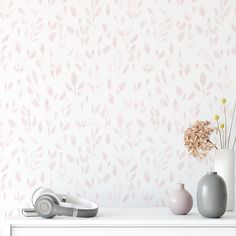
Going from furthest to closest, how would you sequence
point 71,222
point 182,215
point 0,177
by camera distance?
point 0,177, point 182,215, point 71,222

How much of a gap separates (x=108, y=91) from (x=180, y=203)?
2.34 ft

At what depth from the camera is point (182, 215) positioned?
2178 millimetres

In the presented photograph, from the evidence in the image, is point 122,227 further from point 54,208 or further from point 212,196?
point 212,196

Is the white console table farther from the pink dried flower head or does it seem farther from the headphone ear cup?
the pink dried flower head

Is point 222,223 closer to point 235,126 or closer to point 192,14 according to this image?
point 235,126

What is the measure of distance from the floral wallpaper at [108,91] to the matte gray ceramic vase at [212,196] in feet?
1.38

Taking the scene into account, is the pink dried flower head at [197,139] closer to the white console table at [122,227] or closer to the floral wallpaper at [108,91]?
the floral wallpaper at [108,91]

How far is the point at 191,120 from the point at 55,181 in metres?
0.74

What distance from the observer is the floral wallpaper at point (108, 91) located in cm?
256

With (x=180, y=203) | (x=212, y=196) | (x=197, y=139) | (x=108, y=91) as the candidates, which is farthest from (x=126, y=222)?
(x=108, y=91)

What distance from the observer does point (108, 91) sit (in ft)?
8.50

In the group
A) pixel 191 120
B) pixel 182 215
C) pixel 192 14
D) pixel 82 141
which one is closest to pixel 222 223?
pixel 182 215

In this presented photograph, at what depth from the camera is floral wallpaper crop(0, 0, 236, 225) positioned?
2.56 meters

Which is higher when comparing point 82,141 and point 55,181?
point 82,141
